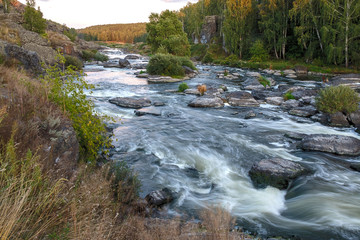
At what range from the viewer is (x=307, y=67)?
120 feet

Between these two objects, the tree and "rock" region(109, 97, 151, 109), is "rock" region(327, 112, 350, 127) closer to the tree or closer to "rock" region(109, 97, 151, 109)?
"rock" region(109, 97, 151, 109)

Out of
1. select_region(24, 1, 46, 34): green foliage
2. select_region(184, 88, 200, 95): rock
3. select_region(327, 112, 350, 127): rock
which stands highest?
select_region(24, 1, 46, 34): green foliage

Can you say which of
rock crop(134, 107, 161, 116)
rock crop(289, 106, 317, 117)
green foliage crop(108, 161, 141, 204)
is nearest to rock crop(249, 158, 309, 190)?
green foliage crop(108, 161, 141, 204)

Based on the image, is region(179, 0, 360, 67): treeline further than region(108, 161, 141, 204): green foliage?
Yes

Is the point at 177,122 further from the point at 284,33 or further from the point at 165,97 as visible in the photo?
the point at 284,33

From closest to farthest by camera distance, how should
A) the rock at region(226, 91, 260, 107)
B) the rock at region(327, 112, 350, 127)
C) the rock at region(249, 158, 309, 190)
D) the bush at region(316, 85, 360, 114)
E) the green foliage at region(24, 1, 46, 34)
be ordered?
the rock at region(249, 158, 309, 190)
the rock at region(327, 112, 350, 127)
the bush at region(316, 85, 360, 114)
the rock at region(226, 91, 260, 107)
the green foliage at region(24, 1, 46, 34)

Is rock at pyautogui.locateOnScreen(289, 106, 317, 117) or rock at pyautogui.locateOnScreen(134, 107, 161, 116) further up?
rock at pyautogui.locateOnScreen(134, 107, 161, 116)

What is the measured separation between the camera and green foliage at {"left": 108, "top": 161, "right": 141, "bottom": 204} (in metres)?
4.85

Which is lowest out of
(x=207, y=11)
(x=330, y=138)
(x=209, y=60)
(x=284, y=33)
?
(x=330, y=138)

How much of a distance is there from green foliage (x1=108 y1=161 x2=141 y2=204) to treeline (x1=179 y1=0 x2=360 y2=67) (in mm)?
36642

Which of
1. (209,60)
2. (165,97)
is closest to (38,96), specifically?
(165,97)

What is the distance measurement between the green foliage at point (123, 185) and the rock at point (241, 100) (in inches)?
497

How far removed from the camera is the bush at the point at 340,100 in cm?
1298

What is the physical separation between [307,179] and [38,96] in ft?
25.9
